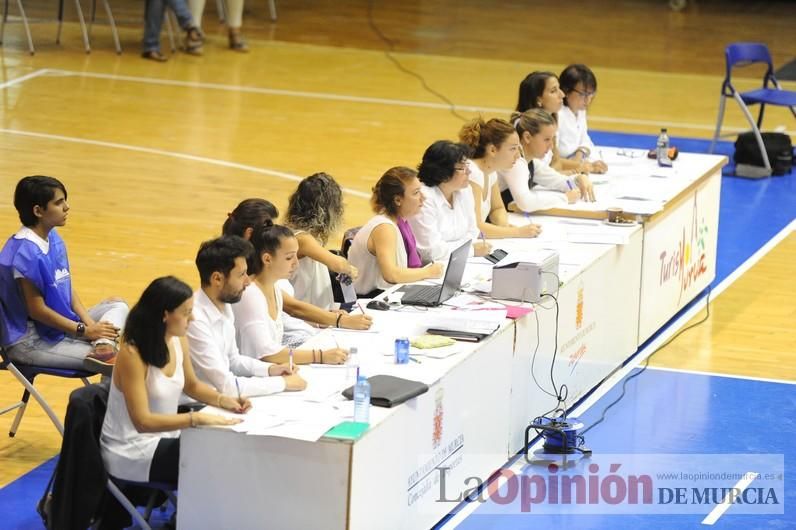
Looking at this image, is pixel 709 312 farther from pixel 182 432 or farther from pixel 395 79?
pixel 395 79

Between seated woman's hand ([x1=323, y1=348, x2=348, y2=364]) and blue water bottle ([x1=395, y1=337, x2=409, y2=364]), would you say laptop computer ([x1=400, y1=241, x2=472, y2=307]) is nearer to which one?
blue water bottle ([x1=395, y1=337, x2=409, y2=364])

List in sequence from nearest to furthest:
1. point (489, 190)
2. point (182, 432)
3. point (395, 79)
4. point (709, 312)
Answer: point (182, 432) < point (489, 190) < point (709, 312) < point (395, 79)

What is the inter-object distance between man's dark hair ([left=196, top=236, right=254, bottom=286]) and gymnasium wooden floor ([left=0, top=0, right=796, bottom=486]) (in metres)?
1.47

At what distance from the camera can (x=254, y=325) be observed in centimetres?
554

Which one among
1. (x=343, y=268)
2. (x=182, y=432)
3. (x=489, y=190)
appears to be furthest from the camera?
(x=489, y=190)

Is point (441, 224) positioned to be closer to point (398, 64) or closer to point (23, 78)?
point (23, 78)

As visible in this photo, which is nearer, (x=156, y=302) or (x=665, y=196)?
(x=156, y=302)

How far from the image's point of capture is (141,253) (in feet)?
30.1

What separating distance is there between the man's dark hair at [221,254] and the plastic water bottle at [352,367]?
0.61 m

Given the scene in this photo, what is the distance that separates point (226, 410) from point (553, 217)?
3.61 meters

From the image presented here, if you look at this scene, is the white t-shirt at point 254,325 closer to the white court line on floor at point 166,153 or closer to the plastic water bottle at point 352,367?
the plastic water bottle at point 352,367

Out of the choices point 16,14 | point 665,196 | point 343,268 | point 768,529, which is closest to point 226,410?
point 343,268

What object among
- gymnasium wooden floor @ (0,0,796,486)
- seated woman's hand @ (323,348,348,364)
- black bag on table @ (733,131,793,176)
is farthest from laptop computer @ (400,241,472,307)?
black bag on table @ (733,131,793,176)

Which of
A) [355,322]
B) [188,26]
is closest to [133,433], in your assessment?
[355,322]
